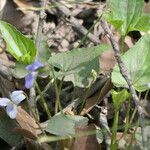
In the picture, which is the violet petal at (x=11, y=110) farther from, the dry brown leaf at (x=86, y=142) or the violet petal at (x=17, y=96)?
the dry brown leaf at (x=86, y=142)

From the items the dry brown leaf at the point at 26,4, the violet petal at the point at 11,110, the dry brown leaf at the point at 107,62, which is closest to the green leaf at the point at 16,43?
the violet petal at the point at 11,110

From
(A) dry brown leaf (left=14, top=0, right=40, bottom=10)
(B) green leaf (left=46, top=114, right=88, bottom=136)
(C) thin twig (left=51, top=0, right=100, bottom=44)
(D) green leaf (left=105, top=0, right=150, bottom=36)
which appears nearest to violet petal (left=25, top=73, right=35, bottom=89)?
(B) green leaf (left=46, top=114, right=88, bottom=136)

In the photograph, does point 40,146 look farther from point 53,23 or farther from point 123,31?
point 53,23

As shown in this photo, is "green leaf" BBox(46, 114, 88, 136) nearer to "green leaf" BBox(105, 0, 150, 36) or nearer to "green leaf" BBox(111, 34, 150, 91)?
"green leaf" BBox(111, 34, 150, 91)

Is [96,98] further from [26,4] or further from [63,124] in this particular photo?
[26,4]

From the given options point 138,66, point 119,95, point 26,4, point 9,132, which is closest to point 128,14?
point 138,66

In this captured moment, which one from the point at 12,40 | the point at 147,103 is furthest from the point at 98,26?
the point at 12,40

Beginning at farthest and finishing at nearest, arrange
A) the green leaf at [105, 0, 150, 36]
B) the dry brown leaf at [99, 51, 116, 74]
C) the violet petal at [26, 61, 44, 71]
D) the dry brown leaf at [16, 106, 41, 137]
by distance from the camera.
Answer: the dry brown leaf at [99, 51, 116, 74] → the green leaf at [105, 0, 150, 36] → the dry brown leaf at [16, 106, 41, 137] → the violet petal at [26, 61, 44, 71]
